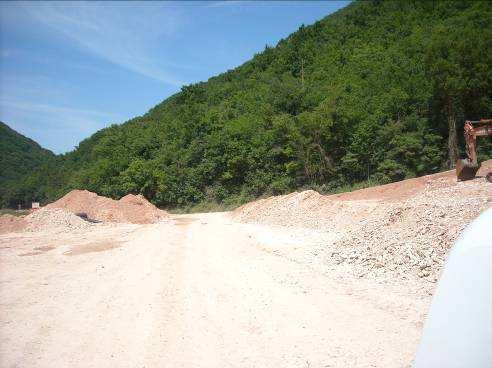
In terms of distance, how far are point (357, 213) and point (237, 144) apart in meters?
35.4

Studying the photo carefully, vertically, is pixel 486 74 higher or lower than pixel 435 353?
higher

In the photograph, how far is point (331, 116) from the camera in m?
42.4

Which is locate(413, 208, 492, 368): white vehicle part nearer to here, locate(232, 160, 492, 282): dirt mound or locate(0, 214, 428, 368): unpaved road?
locate(0, 214, 428, 368): unpaved road

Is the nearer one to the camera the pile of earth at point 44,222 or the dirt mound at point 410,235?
the dirt mound at point 410,235

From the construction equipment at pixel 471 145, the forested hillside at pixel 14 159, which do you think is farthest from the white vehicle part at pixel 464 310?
the forested hillside at pixel 14 159

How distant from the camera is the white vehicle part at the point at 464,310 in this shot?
6.46 ft

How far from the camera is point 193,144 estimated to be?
60.9 metres

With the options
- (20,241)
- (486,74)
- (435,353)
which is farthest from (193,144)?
(435,353)

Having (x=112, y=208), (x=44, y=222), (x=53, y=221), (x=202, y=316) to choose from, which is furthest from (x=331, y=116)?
(x=202, y=316)

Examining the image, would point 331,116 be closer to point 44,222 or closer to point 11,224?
point 44,222

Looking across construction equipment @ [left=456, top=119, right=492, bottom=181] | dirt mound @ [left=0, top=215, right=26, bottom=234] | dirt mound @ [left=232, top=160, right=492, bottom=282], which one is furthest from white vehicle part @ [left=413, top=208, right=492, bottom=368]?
dirt mound @ [left=0, top=215, right=26, bottom=234]

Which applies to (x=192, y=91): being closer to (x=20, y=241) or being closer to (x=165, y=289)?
(x=20, y=241)

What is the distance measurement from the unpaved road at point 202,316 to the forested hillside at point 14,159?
110 m

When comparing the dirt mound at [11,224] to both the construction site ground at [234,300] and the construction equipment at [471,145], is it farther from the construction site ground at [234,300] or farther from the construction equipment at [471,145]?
the construction equipment at [471,145]
